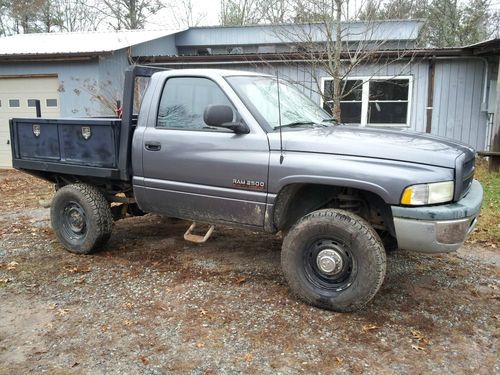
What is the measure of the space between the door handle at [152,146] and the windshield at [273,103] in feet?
3.20

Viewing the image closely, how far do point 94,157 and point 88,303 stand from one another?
1706mm

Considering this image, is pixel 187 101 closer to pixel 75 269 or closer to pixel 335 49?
pixel 75 269

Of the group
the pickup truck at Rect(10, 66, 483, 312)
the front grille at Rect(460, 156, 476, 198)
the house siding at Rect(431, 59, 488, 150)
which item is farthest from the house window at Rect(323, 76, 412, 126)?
the front grille at Rect(460, 156, 476, 198)

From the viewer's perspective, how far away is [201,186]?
4500 mm

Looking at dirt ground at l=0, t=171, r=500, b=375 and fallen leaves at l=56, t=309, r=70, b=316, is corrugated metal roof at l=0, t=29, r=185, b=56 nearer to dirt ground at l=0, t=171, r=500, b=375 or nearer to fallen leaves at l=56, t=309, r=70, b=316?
dirt ground at l=0, t=171, r=500, b=375

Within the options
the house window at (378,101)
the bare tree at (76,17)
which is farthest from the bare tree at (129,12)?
the house window at (378,101)

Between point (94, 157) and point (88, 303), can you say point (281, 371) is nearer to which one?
point (88, 303)

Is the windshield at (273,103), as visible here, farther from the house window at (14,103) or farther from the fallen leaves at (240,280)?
the house window at (14,103)

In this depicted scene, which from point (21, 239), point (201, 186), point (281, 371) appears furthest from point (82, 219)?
point (281, 371)

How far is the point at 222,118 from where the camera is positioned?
407 cm

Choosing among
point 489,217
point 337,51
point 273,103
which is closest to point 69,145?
point 273,103

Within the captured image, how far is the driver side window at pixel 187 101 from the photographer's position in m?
4.55

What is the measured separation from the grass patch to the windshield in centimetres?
274

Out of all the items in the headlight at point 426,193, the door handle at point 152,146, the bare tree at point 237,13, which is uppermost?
the bare tree at point 237,13
